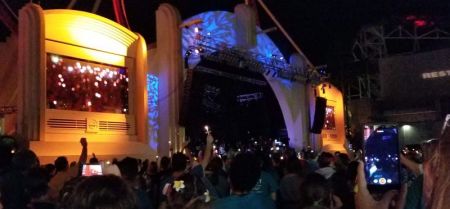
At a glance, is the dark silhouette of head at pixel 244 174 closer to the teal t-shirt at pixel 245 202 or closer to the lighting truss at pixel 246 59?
the teal t-shirt at pixel 245 202

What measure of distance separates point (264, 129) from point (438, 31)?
1311cm

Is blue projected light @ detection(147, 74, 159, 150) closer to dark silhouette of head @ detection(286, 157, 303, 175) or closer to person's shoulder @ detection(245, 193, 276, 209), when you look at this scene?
dark silhouette of head @ detection(286, 157, 303, 175)

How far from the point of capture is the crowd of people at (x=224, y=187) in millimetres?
1890

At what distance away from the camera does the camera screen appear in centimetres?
352

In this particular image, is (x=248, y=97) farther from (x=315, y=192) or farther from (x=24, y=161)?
(x=315, y=192)

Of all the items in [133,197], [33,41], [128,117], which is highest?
[33,41]

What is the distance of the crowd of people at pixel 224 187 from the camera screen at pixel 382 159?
14cm

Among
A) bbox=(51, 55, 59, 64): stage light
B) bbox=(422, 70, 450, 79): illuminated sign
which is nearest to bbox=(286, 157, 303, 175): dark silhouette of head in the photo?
bbox=(51, 55, 59, 64): stage light

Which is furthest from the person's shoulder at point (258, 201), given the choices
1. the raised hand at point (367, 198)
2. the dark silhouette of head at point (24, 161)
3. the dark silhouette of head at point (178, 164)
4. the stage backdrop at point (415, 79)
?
the stage backdrop at point (415, 79)

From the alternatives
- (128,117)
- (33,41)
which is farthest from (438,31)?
(33,41)

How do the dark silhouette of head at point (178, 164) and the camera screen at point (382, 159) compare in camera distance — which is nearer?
the camera screen at point (382, 159)

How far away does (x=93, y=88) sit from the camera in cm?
1325

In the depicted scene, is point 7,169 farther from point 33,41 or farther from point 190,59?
point 190,59

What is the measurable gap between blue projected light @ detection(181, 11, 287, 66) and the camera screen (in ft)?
38.8
